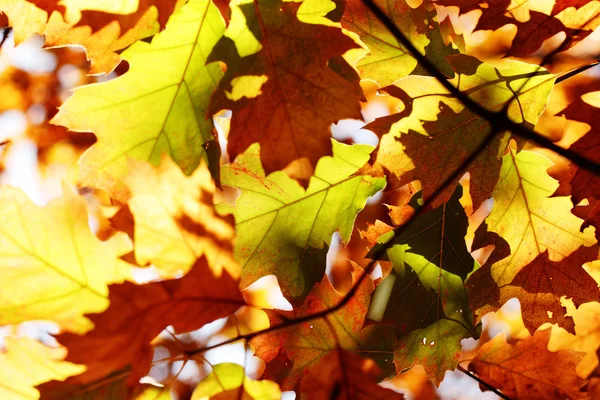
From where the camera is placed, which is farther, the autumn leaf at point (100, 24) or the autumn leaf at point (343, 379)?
the autumn leaf at point (343, 379)

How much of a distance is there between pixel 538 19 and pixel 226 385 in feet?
2.47

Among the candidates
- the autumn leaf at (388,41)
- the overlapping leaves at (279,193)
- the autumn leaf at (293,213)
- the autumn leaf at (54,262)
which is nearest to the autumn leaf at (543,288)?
the overlapping leaves at (279,193)

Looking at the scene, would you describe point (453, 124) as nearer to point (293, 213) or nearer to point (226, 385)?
point (293, 213)

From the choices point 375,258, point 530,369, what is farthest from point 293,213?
point 530,369

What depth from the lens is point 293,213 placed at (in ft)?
3.17

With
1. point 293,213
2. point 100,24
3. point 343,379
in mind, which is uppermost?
point 100,24

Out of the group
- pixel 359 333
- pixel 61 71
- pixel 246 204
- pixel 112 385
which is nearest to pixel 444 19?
pixel 246 204

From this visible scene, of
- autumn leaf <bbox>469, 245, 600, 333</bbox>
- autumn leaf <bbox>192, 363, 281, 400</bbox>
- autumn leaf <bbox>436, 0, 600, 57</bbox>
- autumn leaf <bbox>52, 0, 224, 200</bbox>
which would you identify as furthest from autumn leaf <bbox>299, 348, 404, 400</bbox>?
autumn leaf <bbox>436, 0, 600, 57</bbox>

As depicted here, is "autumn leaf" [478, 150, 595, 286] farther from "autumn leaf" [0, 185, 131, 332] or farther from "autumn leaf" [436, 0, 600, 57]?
"autumn leaf" [0, 185, 131, 332]

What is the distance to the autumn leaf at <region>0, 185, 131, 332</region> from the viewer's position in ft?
2.45

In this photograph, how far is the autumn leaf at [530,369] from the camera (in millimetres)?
1283

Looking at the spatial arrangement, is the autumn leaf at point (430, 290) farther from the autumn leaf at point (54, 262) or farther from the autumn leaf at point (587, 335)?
the autumn leaf at point (587, 335)

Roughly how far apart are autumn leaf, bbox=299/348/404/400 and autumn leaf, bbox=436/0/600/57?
22.5 inches

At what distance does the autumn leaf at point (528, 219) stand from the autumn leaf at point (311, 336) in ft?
0.82
